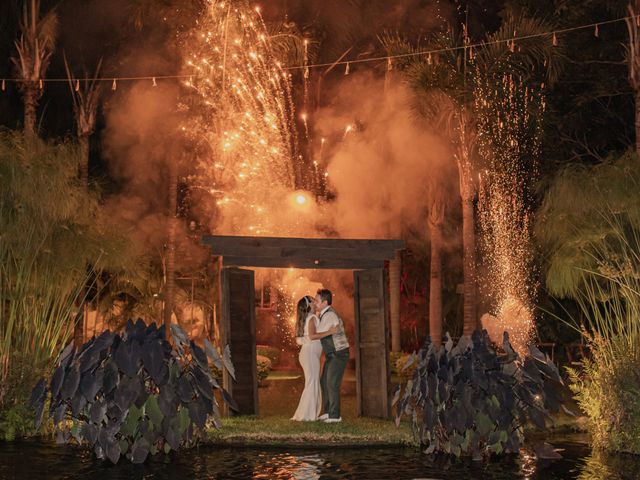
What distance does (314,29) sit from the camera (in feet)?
85.1

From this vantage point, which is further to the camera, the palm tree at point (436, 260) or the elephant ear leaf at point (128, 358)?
the palm tree at point (436, 260)

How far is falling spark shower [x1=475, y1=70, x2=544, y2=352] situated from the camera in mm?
21078

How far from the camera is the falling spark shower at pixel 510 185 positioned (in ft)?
69.2

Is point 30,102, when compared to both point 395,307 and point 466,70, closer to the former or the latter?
point 466,70

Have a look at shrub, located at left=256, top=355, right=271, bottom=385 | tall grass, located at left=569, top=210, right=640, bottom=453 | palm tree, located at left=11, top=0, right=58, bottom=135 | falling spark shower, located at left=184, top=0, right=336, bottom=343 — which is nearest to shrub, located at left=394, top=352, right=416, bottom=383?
shrub, located at left=256, top=355, right=271, bottom=385

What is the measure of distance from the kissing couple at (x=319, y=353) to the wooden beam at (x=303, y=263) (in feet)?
2.23

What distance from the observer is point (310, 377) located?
12078 millimetres

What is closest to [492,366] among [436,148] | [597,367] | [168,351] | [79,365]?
[597,367]

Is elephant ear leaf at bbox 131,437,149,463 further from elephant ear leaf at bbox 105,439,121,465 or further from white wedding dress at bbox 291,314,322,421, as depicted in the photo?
white wedding dress at bbox 291,314,322,421

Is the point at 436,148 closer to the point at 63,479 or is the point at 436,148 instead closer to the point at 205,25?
the point at 205,25

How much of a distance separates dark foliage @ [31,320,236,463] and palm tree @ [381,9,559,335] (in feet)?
39.8

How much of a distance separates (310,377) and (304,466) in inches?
108

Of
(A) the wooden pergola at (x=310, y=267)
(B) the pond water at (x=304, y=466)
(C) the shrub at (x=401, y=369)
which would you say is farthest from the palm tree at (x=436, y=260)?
(B) the pond water at (x=304, y=466)

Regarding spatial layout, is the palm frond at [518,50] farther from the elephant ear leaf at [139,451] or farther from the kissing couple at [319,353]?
the elephant ear leaf at [139,451]
